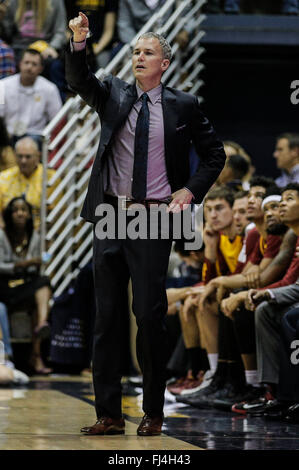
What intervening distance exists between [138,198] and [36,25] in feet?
23.8

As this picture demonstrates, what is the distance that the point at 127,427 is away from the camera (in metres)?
5.10

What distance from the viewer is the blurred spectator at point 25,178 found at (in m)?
9.39

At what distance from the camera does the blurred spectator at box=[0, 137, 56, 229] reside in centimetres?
939

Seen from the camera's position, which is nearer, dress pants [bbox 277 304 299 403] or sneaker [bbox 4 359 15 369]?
dress pants [bbox 277 304 299 403]

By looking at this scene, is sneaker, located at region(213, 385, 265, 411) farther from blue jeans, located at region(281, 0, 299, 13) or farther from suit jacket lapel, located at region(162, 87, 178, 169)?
blue jeans, located at region(281, 0, 299, 13)

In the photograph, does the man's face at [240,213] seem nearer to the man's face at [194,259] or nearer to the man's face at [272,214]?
the man's face at [272,214]

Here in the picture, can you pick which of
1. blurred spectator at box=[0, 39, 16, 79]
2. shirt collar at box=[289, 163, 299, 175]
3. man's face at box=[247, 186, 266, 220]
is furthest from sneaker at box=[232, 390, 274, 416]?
blurred spectator at box=[0, 39, 16, 79]

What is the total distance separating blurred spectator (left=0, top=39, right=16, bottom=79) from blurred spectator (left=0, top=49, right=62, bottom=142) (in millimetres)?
239

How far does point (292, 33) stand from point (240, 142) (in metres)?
1.54

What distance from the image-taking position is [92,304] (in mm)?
8961

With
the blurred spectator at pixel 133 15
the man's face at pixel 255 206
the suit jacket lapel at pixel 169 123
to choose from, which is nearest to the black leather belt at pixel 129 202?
the suit jacket lapel at pixel 169 123

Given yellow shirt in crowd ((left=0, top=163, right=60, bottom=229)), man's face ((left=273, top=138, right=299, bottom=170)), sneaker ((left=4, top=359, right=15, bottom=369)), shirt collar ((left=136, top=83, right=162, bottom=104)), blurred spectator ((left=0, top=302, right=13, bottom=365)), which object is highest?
man's face ((left=273, top=138, right=299, bottom=170))

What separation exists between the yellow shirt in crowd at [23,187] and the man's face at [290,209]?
3718 mm
